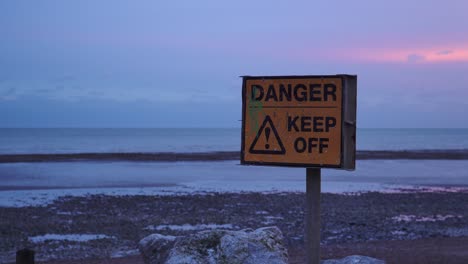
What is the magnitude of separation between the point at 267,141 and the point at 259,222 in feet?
44.2

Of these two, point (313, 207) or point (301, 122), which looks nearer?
point (301, 122)

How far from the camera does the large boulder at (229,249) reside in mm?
6738

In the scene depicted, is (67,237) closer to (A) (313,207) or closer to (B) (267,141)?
(A) (313,207)

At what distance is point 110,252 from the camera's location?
15.0 m

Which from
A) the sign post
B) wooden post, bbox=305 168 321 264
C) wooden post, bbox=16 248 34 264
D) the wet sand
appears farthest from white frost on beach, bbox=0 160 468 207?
the sign post

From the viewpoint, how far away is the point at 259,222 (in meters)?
19.9

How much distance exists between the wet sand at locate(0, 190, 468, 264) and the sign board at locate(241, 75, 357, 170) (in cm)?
586

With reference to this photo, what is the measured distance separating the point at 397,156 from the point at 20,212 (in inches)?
1990

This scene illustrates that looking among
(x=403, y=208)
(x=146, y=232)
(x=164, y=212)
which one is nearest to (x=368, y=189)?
(x=403, y=208)

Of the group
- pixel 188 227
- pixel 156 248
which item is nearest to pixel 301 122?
pixel 156 248

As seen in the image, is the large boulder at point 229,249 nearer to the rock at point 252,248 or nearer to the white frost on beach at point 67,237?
the rock at point 252,248

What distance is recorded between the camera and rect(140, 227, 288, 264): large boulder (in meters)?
6.74

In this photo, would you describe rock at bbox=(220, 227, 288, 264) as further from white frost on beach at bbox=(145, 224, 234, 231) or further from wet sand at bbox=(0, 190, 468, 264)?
white frost on beach at bbox=(145, 224, 234, 231)

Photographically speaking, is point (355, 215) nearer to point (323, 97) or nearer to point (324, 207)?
point (324, 207)
